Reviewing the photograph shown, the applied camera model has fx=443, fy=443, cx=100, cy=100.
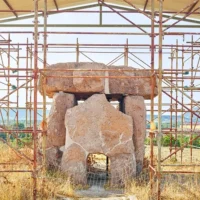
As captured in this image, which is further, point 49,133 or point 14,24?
point 14,24

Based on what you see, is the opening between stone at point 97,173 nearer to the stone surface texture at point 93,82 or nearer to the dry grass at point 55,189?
the dry grass at point 55,189

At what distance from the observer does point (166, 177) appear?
420 inches

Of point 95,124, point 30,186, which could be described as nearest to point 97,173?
point 95,124

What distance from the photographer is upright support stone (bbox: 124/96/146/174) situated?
10.7 meters

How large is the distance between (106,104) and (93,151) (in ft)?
3.66

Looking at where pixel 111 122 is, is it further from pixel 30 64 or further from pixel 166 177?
pixel 30 64

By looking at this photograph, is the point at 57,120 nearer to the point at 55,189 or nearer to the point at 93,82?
the point at 93,82

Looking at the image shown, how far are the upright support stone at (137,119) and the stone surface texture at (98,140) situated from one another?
2.01 feet

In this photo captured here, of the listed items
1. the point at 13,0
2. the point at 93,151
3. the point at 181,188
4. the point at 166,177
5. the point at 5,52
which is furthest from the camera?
the point at 5,52

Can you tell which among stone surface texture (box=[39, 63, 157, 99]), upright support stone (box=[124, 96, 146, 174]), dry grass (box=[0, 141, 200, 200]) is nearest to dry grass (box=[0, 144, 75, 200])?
dry grass (box=[0, 141, 200, 200])

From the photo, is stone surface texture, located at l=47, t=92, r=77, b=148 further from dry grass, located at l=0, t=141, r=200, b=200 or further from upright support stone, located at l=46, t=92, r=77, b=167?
dry grass, located at l=0, t=141, r=200, b=200

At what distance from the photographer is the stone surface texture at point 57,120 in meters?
10.7

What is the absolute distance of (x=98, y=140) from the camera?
9953 mm

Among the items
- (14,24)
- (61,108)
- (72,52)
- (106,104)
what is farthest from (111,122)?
(14,24)
